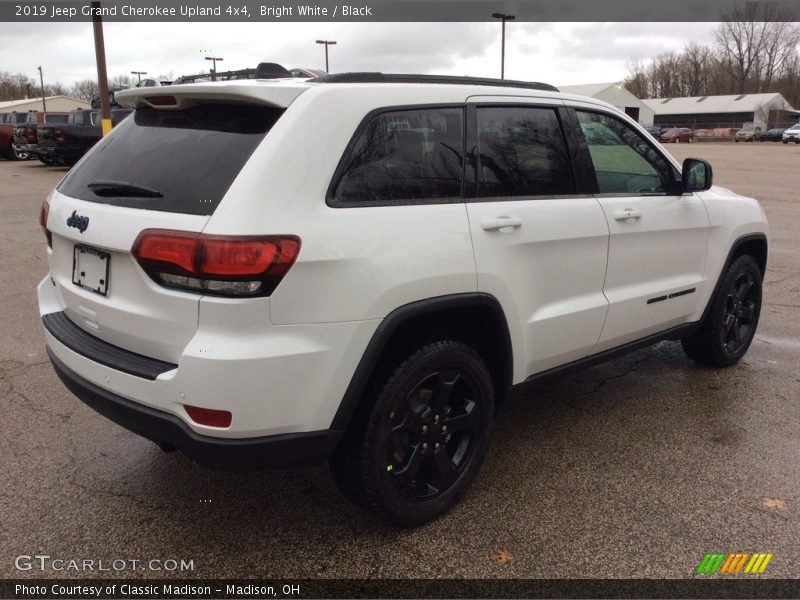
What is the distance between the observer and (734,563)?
261 centimetres

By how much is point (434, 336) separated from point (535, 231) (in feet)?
2.24

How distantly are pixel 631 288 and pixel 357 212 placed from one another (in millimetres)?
1829

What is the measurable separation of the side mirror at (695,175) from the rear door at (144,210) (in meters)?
2.51

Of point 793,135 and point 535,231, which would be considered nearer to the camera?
point 535,231

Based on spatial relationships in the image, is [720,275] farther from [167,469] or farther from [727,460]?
[167,469]

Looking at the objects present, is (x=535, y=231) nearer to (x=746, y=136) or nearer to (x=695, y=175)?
(x=695, y=175)

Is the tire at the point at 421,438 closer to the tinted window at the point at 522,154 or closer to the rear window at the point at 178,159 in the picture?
the tinted window at the point at 522,154

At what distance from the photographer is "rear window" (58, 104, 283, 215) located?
93.2 inches

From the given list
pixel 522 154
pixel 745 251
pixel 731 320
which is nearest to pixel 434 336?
pixel 522 154

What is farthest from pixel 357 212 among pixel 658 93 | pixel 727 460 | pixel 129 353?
pixel 658 93

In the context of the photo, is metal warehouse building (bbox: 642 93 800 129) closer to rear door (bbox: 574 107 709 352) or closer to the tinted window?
rear door (bbox: 574 107 709 352)

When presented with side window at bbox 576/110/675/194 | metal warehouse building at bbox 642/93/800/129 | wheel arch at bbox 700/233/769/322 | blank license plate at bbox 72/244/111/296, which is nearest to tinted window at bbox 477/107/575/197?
side window at bbox 576/110/675/194

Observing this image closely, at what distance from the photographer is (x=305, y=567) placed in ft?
8.46

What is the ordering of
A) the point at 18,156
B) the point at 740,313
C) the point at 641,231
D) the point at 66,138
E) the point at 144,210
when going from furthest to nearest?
the point at 18,156 → the point at 66,138 → the point at 740,313 → the point at 641,231 → the point at 144,210
